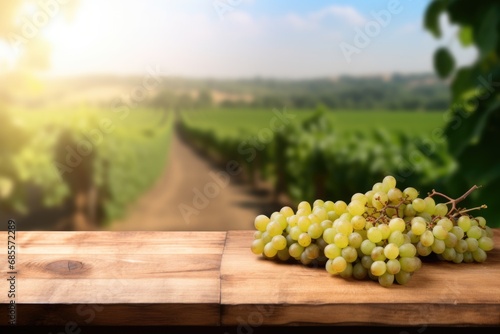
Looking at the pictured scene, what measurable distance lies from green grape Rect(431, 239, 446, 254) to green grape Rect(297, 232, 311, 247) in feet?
0.80

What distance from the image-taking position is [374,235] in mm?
1169

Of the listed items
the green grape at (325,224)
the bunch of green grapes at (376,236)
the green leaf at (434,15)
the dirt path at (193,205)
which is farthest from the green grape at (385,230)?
the dirt path at (193,205)

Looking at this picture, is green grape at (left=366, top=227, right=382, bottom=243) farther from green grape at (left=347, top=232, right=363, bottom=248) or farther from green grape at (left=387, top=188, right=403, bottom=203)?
green grape at (left=387, top=188, right=403, bottom=203)

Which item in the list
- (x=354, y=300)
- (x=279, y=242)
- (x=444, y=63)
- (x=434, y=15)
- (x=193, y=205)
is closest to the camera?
(x=354, y=300)

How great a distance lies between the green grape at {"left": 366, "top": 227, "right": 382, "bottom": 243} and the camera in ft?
3.84

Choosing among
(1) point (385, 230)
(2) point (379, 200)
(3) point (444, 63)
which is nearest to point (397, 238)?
(1) point (385, 230)

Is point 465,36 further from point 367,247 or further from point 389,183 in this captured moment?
point 367,247

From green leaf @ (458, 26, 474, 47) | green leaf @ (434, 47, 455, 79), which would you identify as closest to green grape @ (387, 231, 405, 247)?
green leaf @ (434, 47, 455, 79)

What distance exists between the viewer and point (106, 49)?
43.5ft

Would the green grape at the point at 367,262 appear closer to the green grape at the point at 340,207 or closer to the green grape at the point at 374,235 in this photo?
the green grape at the point at 374,235

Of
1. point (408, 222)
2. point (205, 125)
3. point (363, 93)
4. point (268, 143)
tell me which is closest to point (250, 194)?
point (363, 93)

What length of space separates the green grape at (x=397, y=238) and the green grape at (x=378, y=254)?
3cm

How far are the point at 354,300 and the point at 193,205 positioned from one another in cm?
1448

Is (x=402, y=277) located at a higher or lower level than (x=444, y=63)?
lower
